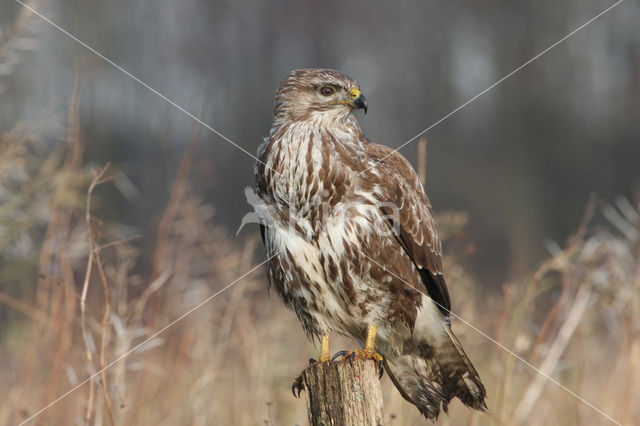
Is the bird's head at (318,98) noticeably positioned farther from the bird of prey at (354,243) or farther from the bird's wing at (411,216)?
the bird's wing at (411,216)

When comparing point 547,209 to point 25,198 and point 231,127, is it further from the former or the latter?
point 25,198

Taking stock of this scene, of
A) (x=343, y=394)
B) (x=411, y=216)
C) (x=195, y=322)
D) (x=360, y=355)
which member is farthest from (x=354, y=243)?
(x=195, y=322)

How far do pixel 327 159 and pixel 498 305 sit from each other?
1.58 m

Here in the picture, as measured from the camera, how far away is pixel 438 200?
46.6 ft

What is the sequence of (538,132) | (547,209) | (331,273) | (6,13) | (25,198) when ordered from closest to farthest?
(331,273), (25,198), (6,13), (547,209), (538,132)

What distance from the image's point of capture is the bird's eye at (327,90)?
3467mm

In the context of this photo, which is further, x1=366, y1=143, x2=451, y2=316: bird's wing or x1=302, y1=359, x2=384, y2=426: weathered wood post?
x1=366, y1=143, x2=451, y2=316: bird's wing

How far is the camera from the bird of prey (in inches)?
122

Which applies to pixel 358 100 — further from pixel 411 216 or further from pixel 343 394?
pixel 343 394

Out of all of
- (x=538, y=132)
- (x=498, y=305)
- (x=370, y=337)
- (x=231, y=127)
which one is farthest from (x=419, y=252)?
(x=538, y=132)

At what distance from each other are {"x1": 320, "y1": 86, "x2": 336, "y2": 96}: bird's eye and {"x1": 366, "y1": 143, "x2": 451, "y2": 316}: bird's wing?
11.9 inches

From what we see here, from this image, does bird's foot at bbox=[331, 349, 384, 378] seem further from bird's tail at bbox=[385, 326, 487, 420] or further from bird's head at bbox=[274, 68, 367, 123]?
bird's head at bbox=[274, 68, 367, 123]

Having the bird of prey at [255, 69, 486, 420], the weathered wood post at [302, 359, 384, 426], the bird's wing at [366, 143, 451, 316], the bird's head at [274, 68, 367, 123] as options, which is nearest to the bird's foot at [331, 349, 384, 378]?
the bird of prey at [255, 69, 486, 420]

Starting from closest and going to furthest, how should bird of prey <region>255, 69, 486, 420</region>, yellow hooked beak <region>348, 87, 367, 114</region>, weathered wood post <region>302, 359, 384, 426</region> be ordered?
weathered wood post <region>302, 359, 384, 426</region> → bird of prey <region>255, 69, 486, 420</region> → yellow hooked beak <region>348, 87, 367, 114</region>
